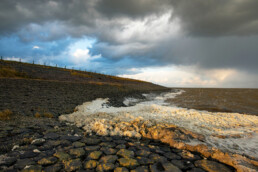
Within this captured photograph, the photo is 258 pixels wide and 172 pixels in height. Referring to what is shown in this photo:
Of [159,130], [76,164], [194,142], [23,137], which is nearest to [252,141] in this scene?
[194,142]

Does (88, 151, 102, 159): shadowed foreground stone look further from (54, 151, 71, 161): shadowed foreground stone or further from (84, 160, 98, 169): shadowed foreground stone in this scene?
(54, 151, 71, 161): shadowed foreground stone

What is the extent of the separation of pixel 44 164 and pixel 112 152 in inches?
85.4

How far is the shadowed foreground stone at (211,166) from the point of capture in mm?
4250

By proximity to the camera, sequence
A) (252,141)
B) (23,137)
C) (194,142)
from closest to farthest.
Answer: (23,137), (194,142), (252,141)

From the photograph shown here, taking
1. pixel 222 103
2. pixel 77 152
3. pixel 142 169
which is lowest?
pixel 77 152

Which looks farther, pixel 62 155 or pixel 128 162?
pixel 62 155

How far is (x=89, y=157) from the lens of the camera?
4590 mm

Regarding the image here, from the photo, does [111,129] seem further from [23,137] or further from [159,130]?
[23,137]

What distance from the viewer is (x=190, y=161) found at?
4727 mm

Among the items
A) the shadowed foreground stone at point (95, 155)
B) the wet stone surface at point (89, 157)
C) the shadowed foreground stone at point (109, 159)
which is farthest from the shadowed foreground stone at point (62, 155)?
the shadowed foreground stone at point (109, 159)

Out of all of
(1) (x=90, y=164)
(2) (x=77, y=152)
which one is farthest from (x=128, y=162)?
(2) (x=77, y=152)

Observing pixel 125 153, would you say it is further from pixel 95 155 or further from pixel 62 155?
pixel 62 155

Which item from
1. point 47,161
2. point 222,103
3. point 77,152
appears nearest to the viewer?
point 47,161

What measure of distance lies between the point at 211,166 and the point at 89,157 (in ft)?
13.3
